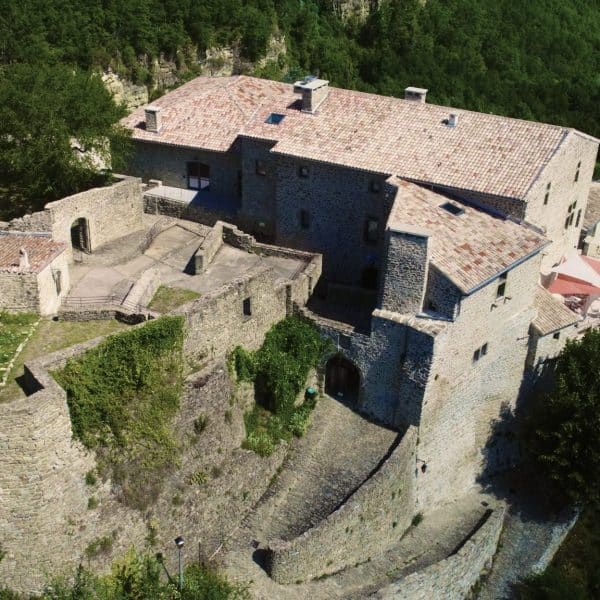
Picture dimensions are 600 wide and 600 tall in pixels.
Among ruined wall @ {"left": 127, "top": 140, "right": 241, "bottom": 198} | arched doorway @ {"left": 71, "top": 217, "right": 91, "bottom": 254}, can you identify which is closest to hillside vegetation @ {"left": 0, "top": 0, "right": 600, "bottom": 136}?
ruined wall @ {"left": 127, "top": 140, "right": 241, "bottom": 198}

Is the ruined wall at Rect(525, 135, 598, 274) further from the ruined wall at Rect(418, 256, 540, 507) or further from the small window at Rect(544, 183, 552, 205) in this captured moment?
the ruined wall at Rect(418, 256, 540, 507)

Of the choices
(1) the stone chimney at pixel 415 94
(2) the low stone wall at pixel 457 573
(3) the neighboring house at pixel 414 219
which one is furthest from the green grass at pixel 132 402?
(1) the stone chimney at pixel 415 94

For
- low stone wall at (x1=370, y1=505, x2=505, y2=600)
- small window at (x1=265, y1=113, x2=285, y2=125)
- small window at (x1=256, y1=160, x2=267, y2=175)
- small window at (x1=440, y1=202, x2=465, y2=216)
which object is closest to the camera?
low stone wall at (x1=370, y1=505, x2=505, y2=600)

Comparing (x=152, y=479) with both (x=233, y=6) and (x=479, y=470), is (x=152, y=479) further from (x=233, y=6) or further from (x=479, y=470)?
(x=233, y=6)

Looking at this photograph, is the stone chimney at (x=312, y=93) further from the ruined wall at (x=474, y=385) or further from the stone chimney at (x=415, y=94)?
the ruined wall at (x=474, y=385)

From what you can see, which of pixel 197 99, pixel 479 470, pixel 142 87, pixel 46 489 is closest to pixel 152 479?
pixel 46 489

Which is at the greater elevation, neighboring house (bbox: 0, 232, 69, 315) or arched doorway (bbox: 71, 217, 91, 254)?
neighboring house (bbox: 0, 232, 69, 315)

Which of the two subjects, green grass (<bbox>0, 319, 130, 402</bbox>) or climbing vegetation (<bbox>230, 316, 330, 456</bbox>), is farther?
climbing vegetation (<bbox>230, 316, 330, 456</bbox>)
